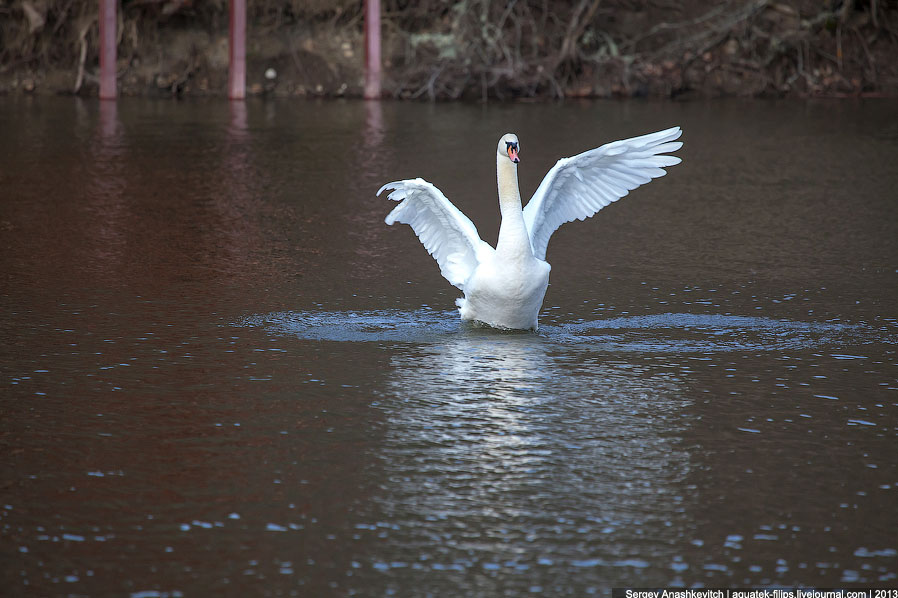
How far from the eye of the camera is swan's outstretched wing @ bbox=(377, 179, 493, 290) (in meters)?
7.05

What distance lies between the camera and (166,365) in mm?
6184

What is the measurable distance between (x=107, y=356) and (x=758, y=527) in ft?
10.9

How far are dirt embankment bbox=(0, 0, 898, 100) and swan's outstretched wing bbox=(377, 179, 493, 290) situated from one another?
14.2 meters

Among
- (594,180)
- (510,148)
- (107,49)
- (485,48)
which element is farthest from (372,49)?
(510,148)

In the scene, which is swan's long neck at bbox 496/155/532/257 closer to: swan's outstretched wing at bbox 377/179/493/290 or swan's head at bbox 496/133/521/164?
swan's head at bbox 496/133/521/164

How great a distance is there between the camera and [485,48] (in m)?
21.7

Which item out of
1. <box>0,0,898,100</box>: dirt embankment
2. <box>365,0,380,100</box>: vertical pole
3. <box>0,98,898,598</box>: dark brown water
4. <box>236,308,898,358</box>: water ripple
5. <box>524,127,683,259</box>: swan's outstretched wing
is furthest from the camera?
<box>0,0,898,100</box>: dirt embankment

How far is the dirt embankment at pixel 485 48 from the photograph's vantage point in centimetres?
2170

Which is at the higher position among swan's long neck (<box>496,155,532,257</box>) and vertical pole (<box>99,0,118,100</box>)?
vertical pole (<box>99,0,118,100</box>)

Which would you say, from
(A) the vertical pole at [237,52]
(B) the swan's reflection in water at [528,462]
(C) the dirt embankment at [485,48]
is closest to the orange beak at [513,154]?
(B) the swan's reflection in water at [528,462]

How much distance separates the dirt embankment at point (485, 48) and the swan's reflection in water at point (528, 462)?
15623mm

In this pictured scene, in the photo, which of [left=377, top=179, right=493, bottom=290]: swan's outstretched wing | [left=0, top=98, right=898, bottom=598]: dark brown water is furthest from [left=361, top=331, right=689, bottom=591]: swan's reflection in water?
[left=377, top=179, right=493, bottom=290]: swan's outstretched wing

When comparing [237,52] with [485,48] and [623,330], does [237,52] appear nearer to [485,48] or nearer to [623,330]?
[485,48]

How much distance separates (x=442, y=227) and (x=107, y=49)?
14.7 metres
